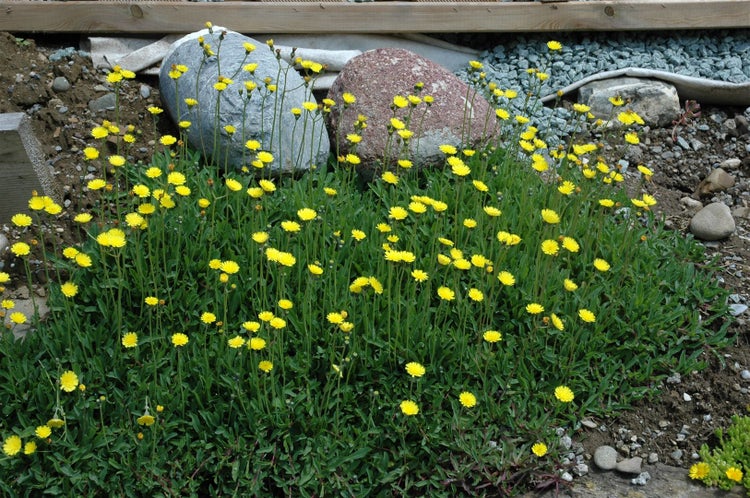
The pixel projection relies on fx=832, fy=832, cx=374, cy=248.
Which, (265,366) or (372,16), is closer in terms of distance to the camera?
(265,366)

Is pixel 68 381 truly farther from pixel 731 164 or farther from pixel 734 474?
pixel 731 164

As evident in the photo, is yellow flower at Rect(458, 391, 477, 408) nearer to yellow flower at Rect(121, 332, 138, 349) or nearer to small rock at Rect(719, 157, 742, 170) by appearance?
yellow flower at Rect(121, 332, 138, 349)

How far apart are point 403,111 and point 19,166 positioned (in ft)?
6.43

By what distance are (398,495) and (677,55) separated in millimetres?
3958

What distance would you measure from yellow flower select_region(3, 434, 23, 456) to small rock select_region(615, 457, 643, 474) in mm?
2200

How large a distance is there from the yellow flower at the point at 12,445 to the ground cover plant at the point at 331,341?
1cm

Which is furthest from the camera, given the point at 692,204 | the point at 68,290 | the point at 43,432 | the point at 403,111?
the point at 692,204

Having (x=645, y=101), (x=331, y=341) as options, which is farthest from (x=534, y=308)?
(x=645, y=101)

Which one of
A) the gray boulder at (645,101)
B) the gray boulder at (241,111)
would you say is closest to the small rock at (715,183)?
the gray boulder at (645,101)

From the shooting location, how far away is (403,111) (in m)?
4.53

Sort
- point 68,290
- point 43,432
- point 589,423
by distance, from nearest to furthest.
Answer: point 43,432
point 68,290
point 589,423

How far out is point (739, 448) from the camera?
3238mm

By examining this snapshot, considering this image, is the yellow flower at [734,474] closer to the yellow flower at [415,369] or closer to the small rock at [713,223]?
the yellow flower at [415,369]

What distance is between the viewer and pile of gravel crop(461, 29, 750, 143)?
18.1ft
